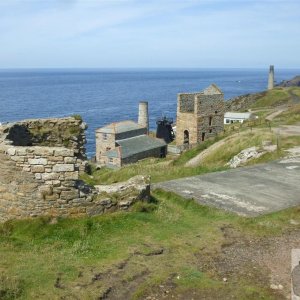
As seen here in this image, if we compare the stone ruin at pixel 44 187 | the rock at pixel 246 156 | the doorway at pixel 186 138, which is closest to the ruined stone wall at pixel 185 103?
the doorway at pixel 186 138

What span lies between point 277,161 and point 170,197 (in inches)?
314

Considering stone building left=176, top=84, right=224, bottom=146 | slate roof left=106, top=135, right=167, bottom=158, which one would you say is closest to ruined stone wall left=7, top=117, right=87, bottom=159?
stone building left=176, top=84, right=224, bottom=146

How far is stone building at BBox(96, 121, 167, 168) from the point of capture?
48500 millimetres

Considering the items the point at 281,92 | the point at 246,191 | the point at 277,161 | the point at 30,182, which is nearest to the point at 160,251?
the point at 30,182

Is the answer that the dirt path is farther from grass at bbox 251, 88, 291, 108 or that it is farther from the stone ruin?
the stone ruin

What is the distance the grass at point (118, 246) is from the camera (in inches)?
320

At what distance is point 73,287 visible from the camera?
8000 mm

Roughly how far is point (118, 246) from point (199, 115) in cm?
3683

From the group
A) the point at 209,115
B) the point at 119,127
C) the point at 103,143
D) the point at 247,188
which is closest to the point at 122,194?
the point at 247,188

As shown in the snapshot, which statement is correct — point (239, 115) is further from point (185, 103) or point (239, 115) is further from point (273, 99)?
point (273, 99)

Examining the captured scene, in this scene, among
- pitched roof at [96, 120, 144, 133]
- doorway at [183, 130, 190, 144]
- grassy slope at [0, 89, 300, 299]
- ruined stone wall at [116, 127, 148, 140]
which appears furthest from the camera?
ruined stone wall at [116, 127, 148, 140]

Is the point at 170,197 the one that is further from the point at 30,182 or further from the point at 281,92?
the point at 281,92

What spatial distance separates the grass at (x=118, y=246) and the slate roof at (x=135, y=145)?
36.2 meters

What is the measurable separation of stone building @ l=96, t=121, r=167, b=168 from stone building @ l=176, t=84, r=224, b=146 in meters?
5.48
